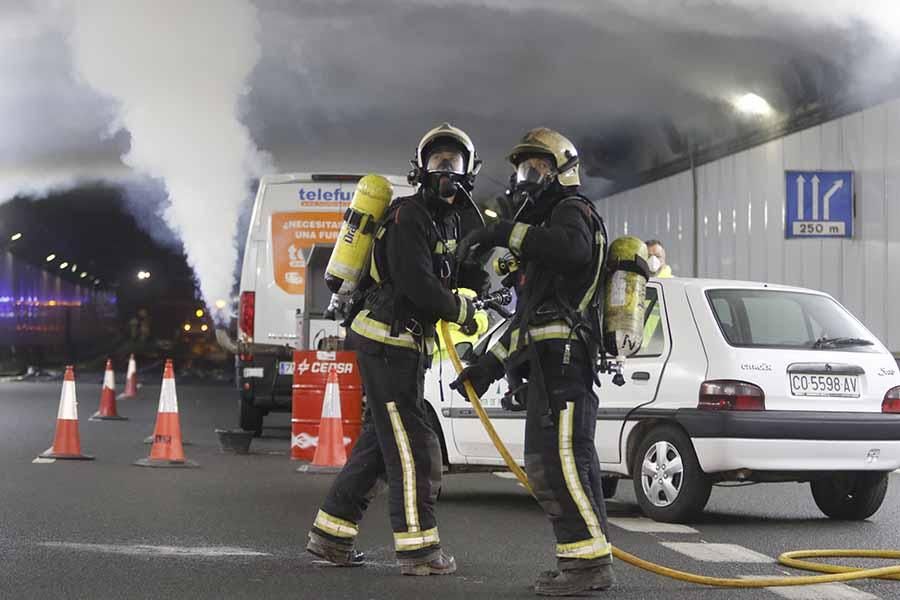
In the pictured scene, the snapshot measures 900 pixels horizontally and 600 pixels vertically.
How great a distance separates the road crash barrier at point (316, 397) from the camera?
48.2 feet

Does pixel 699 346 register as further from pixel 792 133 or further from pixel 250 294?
pixel 792 133

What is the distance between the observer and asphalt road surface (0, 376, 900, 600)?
7141 mm

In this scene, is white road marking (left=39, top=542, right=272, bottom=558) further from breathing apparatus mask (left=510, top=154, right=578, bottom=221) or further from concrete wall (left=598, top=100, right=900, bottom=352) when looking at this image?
concrete wall (left=598, top=100, right=900, bottom=352)

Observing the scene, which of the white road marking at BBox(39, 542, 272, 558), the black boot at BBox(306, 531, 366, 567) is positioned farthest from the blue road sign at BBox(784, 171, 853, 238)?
the black boot at BBox(306, 531, 366, 567)

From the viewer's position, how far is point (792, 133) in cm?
2398

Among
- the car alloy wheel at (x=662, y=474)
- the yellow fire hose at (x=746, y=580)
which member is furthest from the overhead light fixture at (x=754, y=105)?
the yellow fire hose at (x=746, y=580)

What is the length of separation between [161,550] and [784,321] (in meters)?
4.23

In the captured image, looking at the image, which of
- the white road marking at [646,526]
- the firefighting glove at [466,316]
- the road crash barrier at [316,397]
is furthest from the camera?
the road crash barrier at [316,397]

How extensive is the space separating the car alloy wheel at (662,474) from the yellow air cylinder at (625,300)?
9.34 ft

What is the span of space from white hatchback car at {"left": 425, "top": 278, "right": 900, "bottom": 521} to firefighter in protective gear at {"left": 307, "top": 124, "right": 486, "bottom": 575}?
1979mm

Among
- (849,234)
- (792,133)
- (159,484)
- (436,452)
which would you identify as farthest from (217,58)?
(436,452)

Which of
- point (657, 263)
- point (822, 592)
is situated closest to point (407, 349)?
point (822, 592)

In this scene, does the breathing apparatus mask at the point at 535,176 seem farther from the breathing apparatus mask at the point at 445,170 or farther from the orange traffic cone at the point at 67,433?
the orange traffic cone at the point at 67,433

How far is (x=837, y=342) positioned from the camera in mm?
10344
